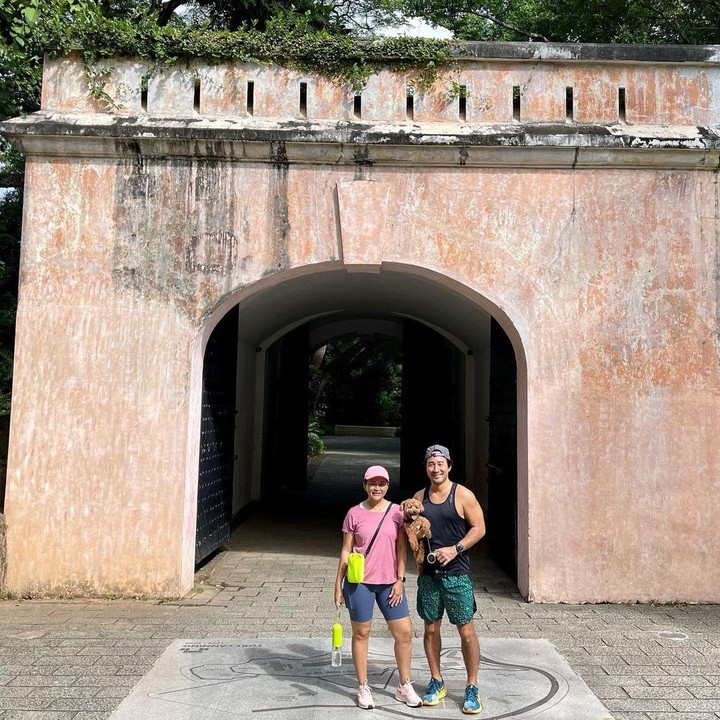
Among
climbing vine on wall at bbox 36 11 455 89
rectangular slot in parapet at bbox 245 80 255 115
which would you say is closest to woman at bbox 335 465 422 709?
rectangular slot in parapet at bbox 245 80 255 115

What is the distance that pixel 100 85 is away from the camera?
20.9 ft

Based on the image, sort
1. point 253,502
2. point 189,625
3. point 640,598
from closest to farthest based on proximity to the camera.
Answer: point 189,625 < point 640,598 < point 253,502

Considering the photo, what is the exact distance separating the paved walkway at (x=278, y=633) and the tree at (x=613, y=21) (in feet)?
34.5

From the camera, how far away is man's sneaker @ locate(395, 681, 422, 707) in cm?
377

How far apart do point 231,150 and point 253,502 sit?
21.6 ft

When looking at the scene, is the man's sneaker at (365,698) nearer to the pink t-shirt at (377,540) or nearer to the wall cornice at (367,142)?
the pink t-shirt at (377,540)

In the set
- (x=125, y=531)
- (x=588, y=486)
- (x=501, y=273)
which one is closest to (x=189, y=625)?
(x=125, y=531)

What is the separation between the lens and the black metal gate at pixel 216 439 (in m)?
6.77

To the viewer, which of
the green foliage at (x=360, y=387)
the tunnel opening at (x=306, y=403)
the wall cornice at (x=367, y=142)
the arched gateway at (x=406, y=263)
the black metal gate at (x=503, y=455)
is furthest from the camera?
the green foliage at (x=360, y=387)

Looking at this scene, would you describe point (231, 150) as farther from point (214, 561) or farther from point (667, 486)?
point (667, 486)

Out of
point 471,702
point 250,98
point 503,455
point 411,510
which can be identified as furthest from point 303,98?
point 471,702

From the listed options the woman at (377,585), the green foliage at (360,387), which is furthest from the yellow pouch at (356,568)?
the green foliage at (360,387)

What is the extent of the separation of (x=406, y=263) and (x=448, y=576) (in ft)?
10.5

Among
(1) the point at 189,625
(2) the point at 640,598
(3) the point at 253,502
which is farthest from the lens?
(3) the point at 253,502
